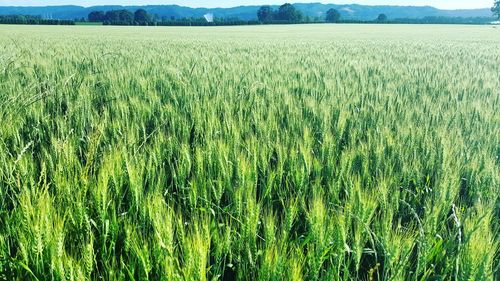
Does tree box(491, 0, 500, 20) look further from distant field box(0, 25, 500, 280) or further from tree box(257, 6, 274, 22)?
distant field box(0, 25, 500, 280)

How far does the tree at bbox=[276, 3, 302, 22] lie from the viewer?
86.1 meters

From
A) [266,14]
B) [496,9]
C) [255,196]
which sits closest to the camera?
[255,196]

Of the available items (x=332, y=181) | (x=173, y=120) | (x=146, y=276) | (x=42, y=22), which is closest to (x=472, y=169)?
(x=332, y=181)

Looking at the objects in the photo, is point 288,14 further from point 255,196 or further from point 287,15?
point 255,196

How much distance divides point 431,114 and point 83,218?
219 cm

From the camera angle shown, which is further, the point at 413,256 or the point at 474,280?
the point at 413,256

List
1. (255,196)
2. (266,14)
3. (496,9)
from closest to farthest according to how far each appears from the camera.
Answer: (255,196) < (496,9) < (266,14)

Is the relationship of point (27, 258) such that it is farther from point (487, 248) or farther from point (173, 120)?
point (173, 120)

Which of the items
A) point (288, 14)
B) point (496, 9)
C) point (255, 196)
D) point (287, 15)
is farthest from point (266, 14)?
point (255, 196)

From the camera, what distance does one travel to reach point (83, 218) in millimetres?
1132

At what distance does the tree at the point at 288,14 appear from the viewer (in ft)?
283

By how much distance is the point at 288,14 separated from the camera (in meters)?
86.3

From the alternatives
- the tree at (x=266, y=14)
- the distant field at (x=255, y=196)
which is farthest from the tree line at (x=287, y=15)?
the distant field at (x=255, y=196)

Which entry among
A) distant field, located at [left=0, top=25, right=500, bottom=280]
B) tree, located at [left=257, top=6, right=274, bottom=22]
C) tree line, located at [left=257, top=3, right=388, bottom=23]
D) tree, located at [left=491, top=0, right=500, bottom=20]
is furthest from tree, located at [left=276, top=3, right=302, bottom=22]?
distant field, located at [left=0, top=25, right=500, bottom=280]
